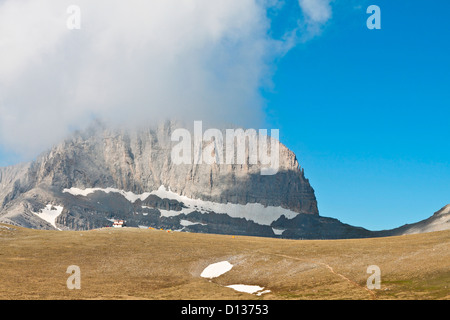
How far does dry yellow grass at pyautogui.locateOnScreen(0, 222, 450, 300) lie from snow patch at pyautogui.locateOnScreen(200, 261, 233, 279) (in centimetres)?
127

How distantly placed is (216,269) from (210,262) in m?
6.12

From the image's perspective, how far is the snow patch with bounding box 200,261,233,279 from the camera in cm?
7562

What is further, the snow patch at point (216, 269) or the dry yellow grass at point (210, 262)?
the snow patch at point (216, 269)

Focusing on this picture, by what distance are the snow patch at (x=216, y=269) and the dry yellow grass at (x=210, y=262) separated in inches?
50.1

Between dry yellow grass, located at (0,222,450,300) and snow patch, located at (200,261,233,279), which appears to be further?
snow patch, located at (200,261,233,279)

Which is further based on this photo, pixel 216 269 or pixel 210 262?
pixel 210 262

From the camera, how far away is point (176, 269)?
79438 millimetres

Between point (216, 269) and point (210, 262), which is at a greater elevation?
point (210, 262)

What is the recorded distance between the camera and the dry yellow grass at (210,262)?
57756mm

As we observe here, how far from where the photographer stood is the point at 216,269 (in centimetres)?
7894
